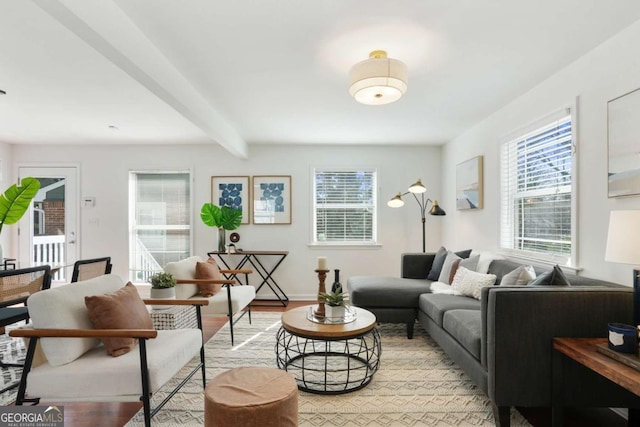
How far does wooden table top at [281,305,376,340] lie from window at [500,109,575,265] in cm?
171

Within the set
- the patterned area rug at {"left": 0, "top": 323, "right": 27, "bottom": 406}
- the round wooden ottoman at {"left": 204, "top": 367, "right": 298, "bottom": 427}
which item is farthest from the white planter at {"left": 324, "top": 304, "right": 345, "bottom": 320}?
the patterned area rug at {"left": 0, "top": 323, "right": 27, "bottom": 406}

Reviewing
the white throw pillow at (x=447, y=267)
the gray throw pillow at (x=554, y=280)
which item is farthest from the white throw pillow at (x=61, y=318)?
the white throw pillow at (x=447, y=267)

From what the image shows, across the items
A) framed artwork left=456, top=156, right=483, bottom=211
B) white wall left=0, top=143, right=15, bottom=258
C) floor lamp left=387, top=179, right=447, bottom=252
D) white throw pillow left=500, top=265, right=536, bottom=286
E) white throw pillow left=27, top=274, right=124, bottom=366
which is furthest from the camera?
white wall left=0, top=143, right=15, bottom=258

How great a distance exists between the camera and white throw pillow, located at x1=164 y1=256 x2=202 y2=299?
3426 mm

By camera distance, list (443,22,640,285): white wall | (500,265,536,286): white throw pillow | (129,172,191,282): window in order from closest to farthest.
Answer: (443,22,640,285): white wall < (500,265,536,286): white throw pillow < (129,172,191,282): window

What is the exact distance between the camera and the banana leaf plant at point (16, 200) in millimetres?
3400

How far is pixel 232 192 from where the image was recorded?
545 centimetres

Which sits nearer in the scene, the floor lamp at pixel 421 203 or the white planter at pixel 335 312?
the white planter at pixel 335 312

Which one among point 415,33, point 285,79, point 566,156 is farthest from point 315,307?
point 566,156

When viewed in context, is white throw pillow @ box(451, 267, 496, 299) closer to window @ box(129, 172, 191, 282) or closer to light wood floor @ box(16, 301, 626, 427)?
light wood floor @ box(16, 301, 626, 427)

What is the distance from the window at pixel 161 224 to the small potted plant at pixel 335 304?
3.54 m

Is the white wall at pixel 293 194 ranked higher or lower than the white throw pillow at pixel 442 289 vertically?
higher

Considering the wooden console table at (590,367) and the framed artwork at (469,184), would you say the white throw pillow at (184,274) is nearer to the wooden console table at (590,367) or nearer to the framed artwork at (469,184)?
the wooden console table at (590,367)

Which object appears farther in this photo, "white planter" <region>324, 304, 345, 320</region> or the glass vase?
the glass vase
